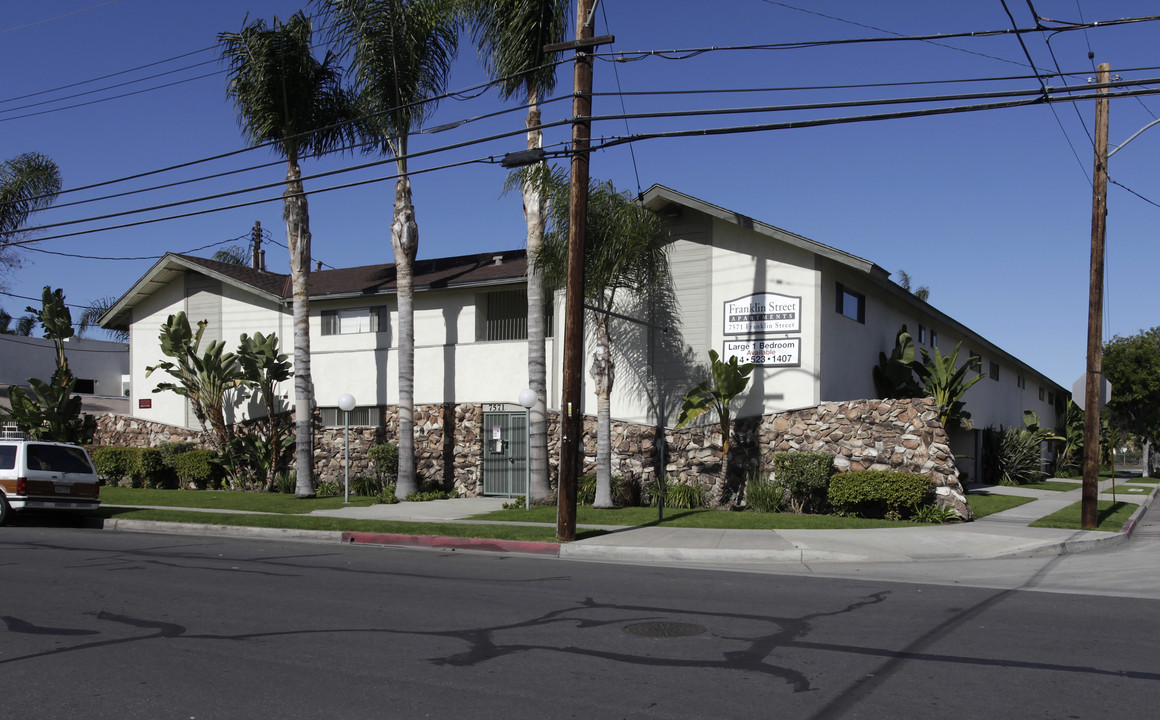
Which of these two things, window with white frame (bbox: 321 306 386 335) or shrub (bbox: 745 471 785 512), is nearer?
shrub (bbox: 745 471 785 512)

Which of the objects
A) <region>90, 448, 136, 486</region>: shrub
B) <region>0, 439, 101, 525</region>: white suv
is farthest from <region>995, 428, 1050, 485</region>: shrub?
<region>90, 448, 136, 486</region>: shrub

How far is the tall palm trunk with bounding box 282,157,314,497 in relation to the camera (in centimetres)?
2309

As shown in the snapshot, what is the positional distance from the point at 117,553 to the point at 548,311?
12641 millimetres

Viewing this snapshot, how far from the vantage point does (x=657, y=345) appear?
72.8 ft

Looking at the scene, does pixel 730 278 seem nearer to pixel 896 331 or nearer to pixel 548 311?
pixel 548 311

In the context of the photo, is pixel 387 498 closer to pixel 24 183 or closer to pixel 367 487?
pixel 367 487

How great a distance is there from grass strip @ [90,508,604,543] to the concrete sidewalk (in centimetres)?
29

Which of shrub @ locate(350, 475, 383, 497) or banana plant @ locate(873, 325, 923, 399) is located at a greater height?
banana plant @ locate(873, 325, 923, 399)

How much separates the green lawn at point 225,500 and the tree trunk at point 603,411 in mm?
5941

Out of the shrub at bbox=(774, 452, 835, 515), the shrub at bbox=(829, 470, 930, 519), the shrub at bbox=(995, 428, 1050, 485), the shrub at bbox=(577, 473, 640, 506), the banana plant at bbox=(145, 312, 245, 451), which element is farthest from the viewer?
the shrub at bbox=(995, 428, 1050, 485)

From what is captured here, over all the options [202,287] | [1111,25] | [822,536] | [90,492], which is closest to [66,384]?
[202,287]

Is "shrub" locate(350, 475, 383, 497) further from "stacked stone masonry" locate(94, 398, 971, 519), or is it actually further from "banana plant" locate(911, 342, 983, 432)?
"banana plant" locate(911, 342, 983, 432)

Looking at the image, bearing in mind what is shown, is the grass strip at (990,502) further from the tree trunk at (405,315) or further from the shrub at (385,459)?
the shrub at (385,459)

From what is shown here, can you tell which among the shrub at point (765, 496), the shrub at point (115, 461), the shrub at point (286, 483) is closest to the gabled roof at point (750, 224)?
the shrub at point (765, 496)
